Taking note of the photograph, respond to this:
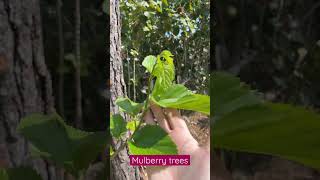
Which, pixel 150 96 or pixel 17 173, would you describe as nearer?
pixel 17 173

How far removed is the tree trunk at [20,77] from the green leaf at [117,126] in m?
0.22

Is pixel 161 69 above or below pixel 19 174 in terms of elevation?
above

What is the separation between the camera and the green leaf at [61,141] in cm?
63

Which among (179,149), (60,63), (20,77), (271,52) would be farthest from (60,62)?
(271,52)

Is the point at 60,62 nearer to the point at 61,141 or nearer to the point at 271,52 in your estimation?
the point at 61,141

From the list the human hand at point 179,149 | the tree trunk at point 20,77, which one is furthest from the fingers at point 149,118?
the tree trunk at point 20,77

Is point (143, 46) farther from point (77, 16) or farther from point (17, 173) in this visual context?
point (17, 173)

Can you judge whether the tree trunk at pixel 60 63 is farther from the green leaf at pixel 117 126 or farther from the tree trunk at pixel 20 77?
the green leaf at pixel 117 126

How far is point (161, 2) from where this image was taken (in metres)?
0.96

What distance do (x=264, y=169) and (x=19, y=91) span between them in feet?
1.76

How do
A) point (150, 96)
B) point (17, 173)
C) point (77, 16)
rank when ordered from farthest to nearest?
point (150, 96) → point (77, 16) → point (17, 173)

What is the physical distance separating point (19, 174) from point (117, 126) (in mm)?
311

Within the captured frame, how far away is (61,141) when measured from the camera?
64 cm

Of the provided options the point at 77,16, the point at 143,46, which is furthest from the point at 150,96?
the point at 77,16
